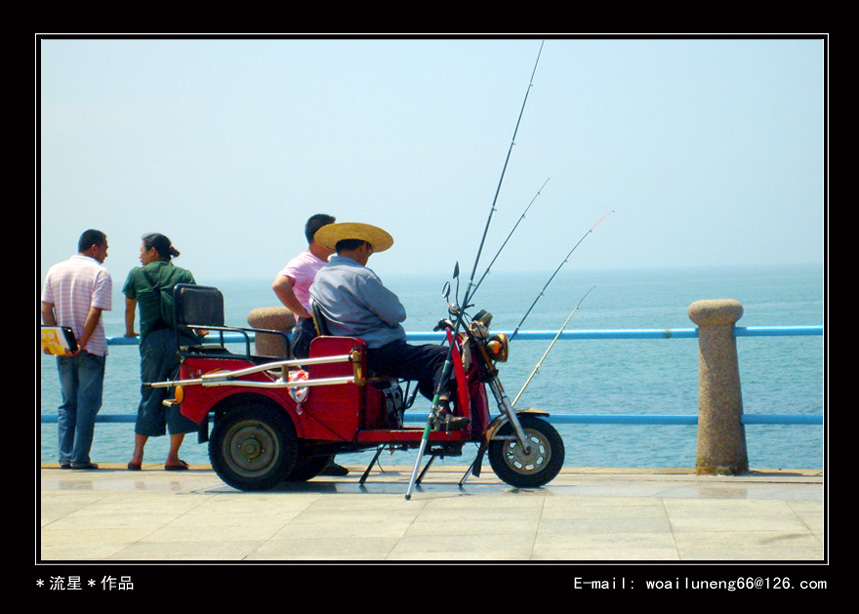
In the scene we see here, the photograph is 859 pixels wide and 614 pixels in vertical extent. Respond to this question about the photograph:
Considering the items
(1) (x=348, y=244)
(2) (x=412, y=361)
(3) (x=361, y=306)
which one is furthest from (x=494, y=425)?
(1) (x=348, y=244)

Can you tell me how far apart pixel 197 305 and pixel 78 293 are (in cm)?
153

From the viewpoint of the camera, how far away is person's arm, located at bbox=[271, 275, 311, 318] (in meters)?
7.26

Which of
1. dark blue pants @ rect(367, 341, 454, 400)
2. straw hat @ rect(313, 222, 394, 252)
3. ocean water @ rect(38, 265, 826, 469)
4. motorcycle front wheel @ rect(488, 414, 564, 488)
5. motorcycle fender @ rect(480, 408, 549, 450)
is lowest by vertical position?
ocean water @ rect(38, 265, 826, 469)

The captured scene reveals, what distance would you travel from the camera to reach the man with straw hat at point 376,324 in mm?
6535

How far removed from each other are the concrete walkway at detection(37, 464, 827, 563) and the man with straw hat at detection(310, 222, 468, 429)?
Result: 27.2 inches

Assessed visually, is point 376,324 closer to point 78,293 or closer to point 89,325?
point 89,325

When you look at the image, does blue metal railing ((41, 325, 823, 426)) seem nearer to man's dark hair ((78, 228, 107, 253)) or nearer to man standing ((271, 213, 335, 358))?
man standing ((271, 213, 335, 358))

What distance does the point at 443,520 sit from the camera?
5676 millimetres

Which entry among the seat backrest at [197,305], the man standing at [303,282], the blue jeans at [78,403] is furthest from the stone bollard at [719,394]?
the blue jeans at [78,403]

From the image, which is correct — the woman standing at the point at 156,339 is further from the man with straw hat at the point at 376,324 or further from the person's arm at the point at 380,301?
the person's arm at the point at 380,301

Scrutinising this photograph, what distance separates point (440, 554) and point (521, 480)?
1.61 meters

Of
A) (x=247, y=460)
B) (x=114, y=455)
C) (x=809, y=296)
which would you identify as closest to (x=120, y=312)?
(x=809, y=296)

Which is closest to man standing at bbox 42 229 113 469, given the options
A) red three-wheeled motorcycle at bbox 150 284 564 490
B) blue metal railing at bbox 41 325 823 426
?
red three-wheeled motorcycle at bbox 150 284 564 490
